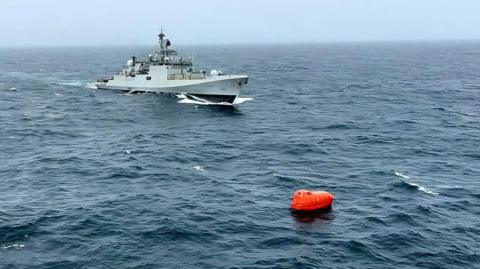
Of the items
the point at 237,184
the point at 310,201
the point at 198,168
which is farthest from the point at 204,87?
the point at 310,201

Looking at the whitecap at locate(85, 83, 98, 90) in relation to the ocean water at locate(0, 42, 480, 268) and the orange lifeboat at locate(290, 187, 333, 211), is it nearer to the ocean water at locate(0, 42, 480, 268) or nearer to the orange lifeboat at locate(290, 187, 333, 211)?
the ocean water at locate(0, 42, 480, 268)

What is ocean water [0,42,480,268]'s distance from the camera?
2995 cm

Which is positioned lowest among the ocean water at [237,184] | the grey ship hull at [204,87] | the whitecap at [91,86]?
the ocean water at [237,184]

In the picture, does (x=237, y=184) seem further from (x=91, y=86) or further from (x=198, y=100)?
(x=91, y=86)

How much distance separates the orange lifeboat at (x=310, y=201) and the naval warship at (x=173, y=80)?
47.7 metres

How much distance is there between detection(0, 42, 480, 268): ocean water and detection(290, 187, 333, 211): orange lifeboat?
2.51 feet

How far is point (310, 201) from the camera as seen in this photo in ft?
116

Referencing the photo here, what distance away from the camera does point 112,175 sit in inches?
1772

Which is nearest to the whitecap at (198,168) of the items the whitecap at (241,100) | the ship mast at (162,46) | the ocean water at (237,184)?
the ocean water at (237,184)

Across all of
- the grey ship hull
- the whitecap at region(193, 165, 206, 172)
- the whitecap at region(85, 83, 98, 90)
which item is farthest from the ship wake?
the whitecap at region(193, 165, 206, 172)

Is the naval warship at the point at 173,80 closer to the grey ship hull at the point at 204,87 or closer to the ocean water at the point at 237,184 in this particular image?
the grey ship hull at the point at 204,87

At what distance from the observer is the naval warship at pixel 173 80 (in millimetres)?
83875

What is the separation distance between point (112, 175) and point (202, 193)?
9964 mm

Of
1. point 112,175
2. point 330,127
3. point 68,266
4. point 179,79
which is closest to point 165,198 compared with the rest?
point 112,175
